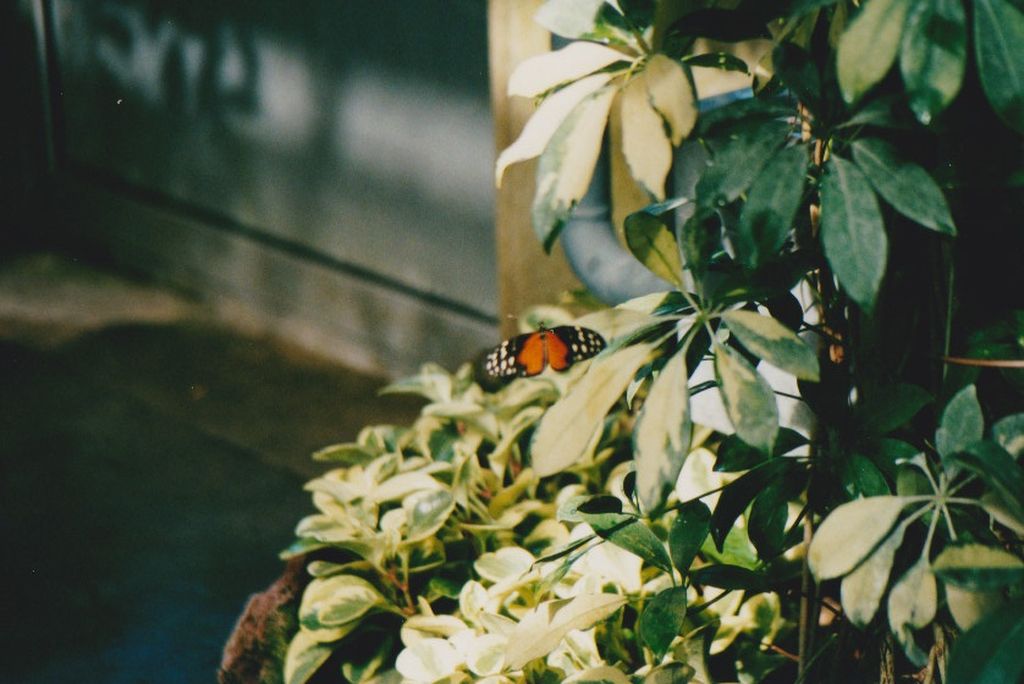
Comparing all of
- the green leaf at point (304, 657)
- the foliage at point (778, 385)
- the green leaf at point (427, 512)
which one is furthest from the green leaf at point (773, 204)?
the green leaf at point (304, 657)

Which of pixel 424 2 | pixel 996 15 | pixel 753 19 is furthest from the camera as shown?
pixel 424 2

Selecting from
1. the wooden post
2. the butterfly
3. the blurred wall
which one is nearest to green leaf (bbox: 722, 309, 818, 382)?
the butterfly

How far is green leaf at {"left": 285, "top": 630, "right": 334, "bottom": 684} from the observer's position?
185 centimetres

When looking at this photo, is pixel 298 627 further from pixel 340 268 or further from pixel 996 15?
pixel 340 268

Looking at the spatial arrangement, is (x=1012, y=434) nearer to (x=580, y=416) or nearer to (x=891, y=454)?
(x=891, y=454)

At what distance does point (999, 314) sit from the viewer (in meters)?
1.32

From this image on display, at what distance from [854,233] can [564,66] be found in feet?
1.18

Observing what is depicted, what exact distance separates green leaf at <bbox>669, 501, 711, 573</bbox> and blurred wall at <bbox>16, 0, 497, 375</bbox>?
228 centimetres

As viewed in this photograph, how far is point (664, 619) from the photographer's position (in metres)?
1.35

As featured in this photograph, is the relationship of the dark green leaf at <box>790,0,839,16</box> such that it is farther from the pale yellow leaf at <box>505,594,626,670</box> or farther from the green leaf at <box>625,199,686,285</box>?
the pale yellow leaf at <box>505,594,626,670</box>

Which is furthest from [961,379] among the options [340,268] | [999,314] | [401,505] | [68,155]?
[68,155]

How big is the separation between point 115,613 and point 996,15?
2.43 m

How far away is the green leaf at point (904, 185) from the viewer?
950mm

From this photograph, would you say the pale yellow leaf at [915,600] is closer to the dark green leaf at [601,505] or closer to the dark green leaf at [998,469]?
the dark green leaf at [998,469]
